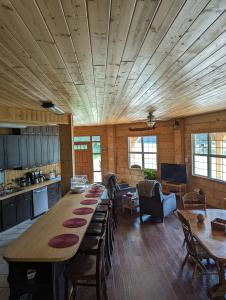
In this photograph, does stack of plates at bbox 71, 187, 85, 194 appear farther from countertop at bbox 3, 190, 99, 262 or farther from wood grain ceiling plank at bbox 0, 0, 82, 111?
wood grain ceiling plank at bbox 0, 0, 82, 111

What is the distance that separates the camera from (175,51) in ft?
6.31

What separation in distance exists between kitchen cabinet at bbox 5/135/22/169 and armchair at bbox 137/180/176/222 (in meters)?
3.35

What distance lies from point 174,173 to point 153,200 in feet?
7.53

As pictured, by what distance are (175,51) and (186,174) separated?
6082 mm

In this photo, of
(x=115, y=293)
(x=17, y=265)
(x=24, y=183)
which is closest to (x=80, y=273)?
(x=17, y=265)

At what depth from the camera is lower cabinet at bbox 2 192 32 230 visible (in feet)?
17.6

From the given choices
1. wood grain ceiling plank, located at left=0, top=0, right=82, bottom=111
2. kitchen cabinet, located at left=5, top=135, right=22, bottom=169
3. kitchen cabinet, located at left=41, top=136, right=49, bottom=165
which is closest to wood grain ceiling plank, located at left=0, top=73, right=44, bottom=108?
wood grain ceiling plank, located at left=0, top=0, right=82, bottom=111

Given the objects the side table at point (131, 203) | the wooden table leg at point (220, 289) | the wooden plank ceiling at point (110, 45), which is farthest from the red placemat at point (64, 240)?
the side table at point (131, 203)

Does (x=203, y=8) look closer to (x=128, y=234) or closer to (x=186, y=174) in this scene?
(x=128, y=234)

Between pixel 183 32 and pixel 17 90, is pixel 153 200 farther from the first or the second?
pixel 183 32

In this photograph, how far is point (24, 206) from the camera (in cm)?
597

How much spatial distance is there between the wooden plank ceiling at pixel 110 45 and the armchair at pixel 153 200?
10.5 ft

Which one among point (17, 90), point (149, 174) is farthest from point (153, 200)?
point (17, 90)

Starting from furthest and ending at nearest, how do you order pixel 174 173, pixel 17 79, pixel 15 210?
pixel 174 173
pixel 15 210
pixel 17 79
